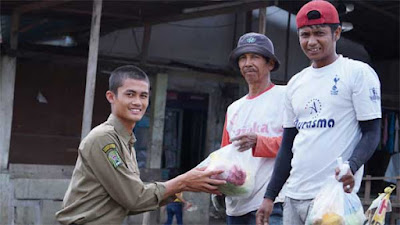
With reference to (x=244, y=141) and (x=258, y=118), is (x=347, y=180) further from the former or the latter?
(x=258, y=118)

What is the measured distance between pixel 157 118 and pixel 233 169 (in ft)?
29.4

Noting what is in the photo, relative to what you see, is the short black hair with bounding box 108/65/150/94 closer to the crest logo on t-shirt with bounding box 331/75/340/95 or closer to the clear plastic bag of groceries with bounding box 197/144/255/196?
the clear plastic bag of groceries with bounding box 197/144/255/196

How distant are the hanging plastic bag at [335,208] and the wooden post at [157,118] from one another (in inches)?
370

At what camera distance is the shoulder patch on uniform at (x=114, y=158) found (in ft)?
10.2

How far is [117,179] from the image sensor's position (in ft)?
10.2

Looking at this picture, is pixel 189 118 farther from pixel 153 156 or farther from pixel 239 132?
pixel 239 132

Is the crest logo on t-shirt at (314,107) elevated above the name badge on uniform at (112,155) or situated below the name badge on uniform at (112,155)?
above

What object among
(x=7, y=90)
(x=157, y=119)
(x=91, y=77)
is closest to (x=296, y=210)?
(x=91, y=77)

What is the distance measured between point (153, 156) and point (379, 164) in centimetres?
573

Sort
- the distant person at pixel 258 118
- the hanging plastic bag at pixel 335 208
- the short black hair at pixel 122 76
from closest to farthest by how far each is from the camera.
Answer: the hanging plastic bag at pixel 335 208
the short black hair at pixel 122 76
the distant person at pixel 258 118

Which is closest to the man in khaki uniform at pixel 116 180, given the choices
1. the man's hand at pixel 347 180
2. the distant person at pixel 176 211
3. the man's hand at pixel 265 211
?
the man's hand at pixel 265 211

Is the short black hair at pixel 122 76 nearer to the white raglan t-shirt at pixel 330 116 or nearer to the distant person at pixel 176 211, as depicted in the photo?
the white raglan t-shirt at pixel 330 116


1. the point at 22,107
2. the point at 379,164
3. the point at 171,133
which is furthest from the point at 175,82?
the point at 379,164

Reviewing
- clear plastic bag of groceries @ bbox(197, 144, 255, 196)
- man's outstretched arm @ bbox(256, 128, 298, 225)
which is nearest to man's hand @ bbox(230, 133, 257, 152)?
clear plastic bag of groceries @ bbox(197, 144, 255, 196)
